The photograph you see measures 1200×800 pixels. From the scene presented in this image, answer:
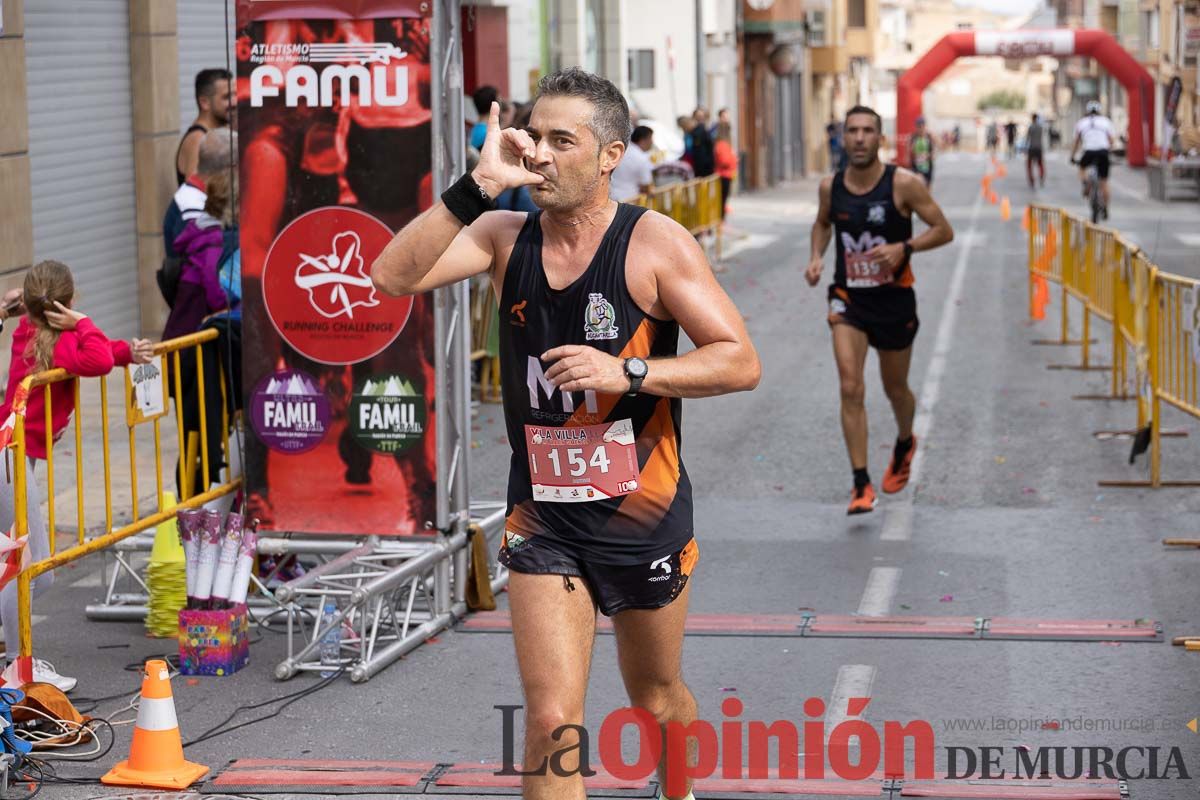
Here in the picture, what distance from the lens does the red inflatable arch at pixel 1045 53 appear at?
58.2m

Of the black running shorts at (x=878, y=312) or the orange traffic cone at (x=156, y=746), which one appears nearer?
the orange traffic cone at (x=156, y=746)

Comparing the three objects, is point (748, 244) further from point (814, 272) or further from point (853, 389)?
point (853, 389)

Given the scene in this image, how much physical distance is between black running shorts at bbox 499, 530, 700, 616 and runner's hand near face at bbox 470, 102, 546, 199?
3.10 ft

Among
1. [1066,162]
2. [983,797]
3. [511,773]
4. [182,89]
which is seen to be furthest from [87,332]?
[1066,162]

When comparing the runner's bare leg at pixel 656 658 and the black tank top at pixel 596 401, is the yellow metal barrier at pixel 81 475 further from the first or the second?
the runner's bare leg at pixel 656 658

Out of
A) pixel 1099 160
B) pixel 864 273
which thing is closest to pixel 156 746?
pixel 864 273

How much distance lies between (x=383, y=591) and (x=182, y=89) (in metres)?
12.1

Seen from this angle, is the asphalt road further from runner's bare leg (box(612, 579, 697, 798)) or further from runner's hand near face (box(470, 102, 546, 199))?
runner's hand near face (box(470, 102, 546, 199))

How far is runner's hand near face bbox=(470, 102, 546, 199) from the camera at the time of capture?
4812 mm

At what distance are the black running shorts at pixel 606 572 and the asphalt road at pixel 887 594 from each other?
1.56 meters

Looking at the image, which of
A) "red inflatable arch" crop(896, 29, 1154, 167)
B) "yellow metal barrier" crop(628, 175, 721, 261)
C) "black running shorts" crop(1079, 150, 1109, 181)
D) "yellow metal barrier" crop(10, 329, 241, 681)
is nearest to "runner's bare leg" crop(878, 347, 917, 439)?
"yellow metal barrier" crop(10, 329, 241, 681)

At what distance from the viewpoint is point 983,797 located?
5789 millimetres

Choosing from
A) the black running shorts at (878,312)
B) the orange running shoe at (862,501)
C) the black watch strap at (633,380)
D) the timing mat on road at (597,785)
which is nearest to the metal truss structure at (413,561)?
the timing mat on road at (597,785)

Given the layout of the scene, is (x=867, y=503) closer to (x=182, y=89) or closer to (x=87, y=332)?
(x=87, y=332)
